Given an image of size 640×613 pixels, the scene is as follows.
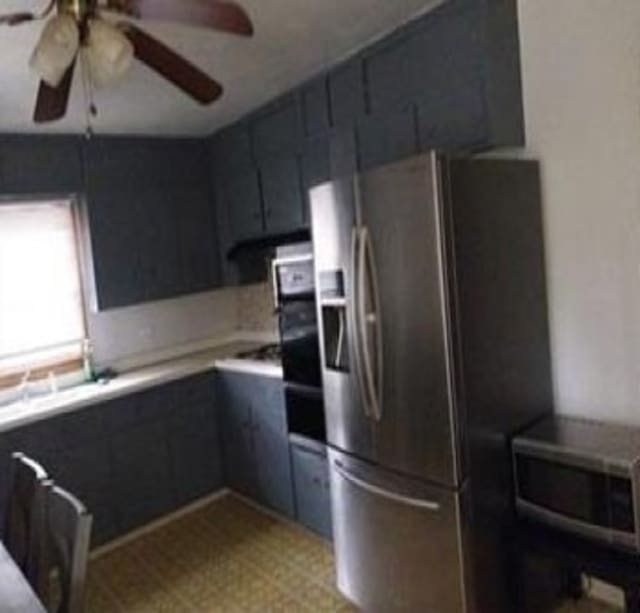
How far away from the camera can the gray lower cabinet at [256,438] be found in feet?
11.2

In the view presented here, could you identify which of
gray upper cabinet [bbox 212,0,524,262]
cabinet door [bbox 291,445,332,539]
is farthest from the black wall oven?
gray upper cabinet [bbox 212,0,524,262]

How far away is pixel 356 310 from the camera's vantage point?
2395 mm

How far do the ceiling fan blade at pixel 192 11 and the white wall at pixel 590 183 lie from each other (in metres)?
1.44

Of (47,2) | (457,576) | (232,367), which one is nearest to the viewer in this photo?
(47,2)

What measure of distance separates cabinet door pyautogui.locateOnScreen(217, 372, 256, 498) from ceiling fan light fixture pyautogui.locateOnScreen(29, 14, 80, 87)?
2271 millimetres

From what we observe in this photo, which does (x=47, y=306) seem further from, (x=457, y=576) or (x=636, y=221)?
(x=636, y=221)

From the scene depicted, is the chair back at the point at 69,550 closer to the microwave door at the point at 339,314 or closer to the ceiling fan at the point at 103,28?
the ceiling fan at the point at 103,28

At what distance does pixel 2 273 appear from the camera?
11.7 ft

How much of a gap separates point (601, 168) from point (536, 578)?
1.61 meters

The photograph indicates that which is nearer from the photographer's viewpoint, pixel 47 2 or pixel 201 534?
pixel 47 2

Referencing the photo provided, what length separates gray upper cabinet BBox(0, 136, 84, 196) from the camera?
3375 mm

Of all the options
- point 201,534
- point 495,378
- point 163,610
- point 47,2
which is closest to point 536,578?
point 495,378

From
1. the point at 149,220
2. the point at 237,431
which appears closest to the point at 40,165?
the point at 149,220

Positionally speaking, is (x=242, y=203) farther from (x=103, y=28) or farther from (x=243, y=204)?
(x=103, y=28)
